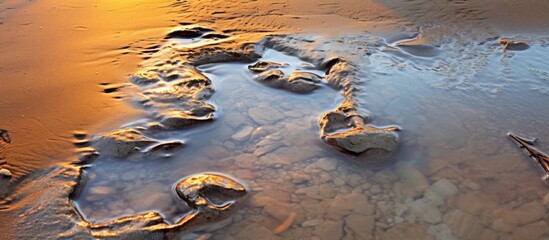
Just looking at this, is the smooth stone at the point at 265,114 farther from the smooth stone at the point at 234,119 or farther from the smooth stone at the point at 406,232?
A: the smooth stone at the point at 406,232

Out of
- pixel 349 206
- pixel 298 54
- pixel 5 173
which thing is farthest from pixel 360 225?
pixel 298 54

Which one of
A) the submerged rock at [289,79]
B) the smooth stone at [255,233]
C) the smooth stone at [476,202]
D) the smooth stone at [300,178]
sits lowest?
the smooth stone at [255,233]

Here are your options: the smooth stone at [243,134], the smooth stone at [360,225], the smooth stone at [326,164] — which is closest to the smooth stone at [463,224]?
the smooth stone at [360,225]

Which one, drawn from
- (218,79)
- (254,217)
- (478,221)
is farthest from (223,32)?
(478,221)

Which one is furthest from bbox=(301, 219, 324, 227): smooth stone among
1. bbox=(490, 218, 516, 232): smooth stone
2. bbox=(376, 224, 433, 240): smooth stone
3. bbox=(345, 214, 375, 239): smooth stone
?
bbox=(490, 218, 516, 232): smooth stone

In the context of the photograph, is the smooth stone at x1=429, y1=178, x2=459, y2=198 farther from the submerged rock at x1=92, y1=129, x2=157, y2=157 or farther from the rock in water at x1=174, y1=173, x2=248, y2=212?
the submerged rock at x1=92, y1=129, x2=157, y2=157
